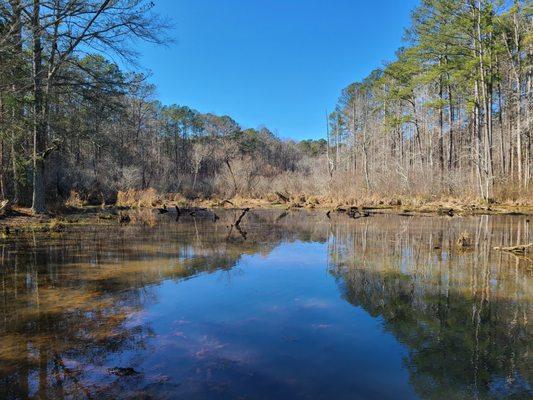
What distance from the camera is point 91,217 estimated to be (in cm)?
1692

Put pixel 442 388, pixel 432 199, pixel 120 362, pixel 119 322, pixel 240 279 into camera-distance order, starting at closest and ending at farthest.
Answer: pixel 442 388, pixel 120 362, pixel 119 322, pixel 240 279, pixel 432 199

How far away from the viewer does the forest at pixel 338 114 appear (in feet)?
39.8

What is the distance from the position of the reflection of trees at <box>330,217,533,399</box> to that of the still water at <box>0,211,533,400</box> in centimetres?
2

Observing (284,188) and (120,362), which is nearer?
(120,362)

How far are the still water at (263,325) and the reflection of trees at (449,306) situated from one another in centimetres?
2

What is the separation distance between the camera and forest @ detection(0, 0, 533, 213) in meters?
12.1

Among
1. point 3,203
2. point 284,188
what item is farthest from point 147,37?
point 284,188

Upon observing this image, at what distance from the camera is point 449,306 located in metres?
5.14

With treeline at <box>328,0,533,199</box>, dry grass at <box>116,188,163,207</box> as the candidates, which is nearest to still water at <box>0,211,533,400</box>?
dry grass at <box>116,188,163,207</box>

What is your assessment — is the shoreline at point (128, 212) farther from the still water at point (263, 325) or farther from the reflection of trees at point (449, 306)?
the reflection of trees at point (449, 306)

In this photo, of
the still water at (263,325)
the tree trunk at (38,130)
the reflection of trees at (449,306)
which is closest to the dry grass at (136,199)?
the tree trunk at (38,130)

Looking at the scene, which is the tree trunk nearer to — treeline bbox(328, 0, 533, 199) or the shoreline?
the shoreline

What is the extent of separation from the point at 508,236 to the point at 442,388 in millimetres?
10301

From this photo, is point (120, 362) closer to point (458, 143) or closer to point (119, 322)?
point (119, 322)
